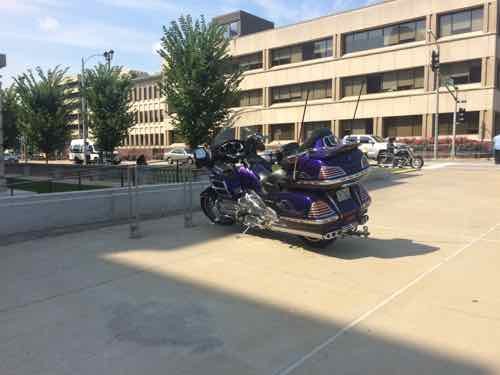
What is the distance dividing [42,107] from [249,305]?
22.1 meters

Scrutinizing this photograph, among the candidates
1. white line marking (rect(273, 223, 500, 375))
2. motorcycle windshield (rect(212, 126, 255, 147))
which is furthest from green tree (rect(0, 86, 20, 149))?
white line marking (rect(273, 223, 500, 375))

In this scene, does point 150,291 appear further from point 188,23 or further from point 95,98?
point 95,98

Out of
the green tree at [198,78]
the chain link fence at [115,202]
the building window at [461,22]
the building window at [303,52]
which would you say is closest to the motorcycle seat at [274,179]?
the chain link fence at [115,202]

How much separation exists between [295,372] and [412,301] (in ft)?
5.66

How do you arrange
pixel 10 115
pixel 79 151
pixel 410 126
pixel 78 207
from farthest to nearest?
pixel 79 151
pixel 410 126
pixel 10 115
pixel 78 207

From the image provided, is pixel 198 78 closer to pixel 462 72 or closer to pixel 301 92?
pixel 462 72

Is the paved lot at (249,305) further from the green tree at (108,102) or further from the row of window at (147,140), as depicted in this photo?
the row of window at (147,140)

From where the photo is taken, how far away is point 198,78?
657 inches

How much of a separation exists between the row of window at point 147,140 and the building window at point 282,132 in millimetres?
20971

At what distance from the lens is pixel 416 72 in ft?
137

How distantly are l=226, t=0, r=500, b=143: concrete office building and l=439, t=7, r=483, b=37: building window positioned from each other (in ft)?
0.28

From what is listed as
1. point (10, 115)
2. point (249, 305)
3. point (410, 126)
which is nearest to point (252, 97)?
point (410, 126)

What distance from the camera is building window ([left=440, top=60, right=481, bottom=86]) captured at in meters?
38.4

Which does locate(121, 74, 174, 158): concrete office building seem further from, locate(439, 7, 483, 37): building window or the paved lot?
the paved lot
